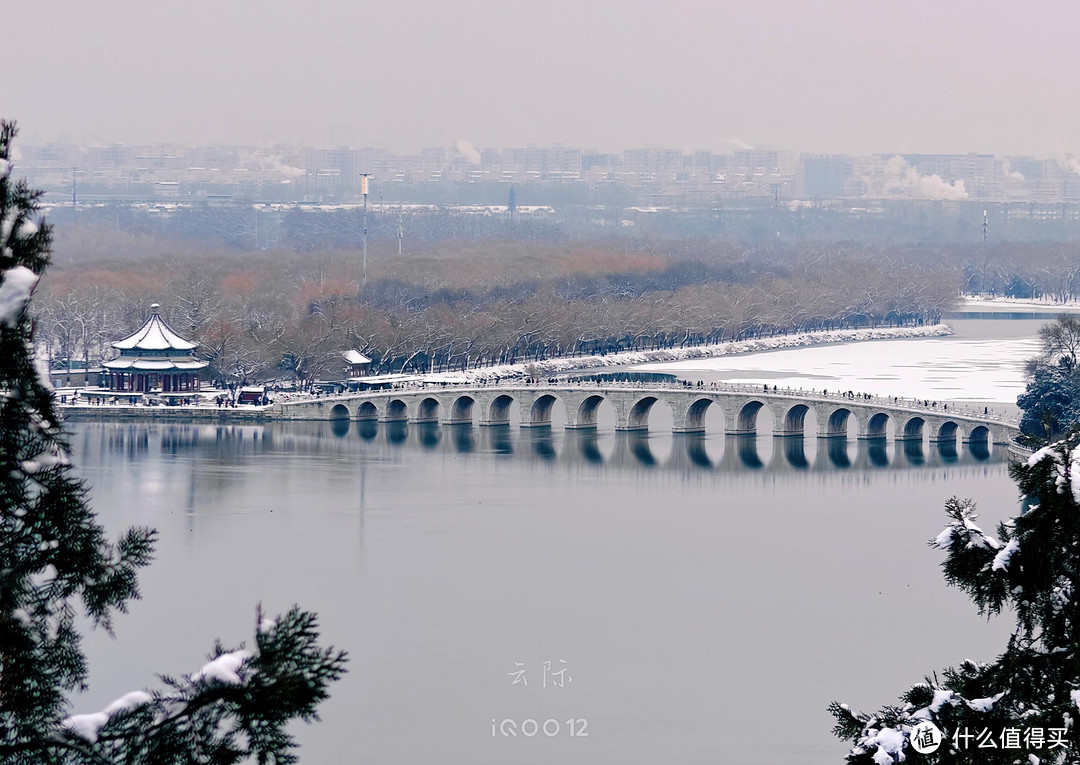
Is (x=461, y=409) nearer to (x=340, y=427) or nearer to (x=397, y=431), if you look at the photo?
(x=397, y=431)

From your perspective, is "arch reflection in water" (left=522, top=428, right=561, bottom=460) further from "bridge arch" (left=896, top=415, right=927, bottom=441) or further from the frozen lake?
the frozen lake

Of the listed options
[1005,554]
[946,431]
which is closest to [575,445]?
[946,431]

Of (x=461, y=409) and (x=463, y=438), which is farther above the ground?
(x=461, y=409)

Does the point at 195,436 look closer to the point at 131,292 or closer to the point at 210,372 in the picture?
the point at 210,372

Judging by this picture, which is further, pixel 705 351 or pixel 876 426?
pixel 705 351

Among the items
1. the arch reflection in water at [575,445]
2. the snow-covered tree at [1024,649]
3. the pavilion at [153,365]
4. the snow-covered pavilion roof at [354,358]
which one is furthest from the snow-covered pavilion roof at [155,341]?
the snow-covered tree at [1024,649]

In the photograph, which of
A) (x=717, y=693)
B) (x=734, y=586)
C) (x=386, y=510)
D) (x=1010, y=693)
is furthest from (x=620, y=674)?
(x=1010, y=693)

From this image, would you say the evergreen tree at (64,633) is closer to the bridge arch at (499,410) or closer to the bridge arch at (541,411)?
the bridge arch at (541,411)
